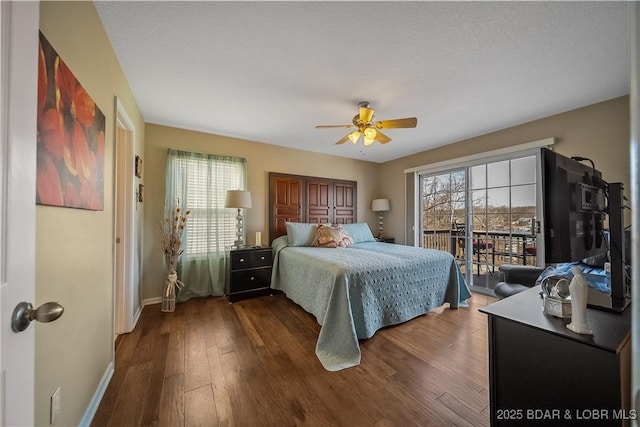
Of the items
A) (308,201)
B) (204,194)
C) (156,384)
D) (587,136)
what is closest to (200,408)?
(156,384)

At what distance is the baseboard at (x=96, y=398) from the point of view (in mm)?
1308

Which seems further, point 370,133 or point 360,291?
point 370,133

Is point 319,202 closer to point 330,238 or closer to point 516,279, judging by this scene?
point 330,238

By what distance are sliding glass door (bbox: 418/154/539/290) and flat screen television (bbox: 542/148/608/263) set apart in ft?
7.47

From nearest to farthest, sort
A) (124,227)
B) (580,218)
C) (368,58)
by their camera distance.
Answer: (580,218), (368,58), (124,227)

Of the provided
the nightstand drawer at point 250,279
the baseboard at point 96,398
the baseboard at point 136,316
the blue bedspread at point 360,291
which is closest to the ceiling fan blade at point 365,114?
the blue bedspread at point 360,291

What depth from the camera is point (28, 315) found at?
60 cm

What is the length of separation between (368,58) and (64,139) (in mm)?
1909

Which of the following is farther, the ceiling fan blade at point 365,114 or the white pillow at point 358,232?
the white pillow at point 358,232

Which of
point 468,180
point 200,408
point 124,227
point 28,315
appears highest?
point 468,180

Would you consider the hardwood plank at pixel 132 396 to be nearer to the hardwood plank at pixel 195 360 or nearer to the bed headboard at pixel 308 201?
the hardwood plank at pixel 195 360

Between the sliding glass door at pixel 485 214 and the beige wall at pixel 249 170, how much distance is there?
1271mm

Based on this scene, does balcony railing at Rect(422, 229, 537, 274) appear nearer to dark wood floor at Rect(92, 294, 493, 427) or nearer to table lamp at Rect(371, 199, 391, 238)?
table lamp at Rect(371, 199, 391, 238)

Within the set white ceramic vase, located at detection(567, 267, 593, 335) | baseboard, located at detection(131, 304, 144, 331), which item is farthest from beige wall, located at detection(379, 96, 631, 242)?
baseboard, located at detection(131, 304, 144, 331)
